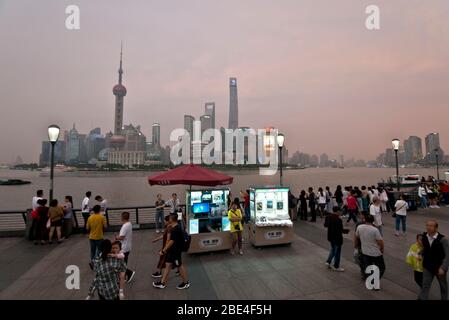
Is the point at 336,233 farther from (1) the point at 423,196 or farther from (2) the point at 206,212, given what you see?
(1) the point at 423,196

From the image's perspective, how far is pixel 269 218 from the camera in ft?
28.4

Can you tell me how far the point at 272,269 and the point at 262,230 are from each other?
1.88 m

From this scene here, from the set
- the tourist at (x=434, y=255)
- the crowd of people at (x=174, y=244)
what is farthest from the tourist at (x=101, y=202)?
the tourist at (x=434, y=255)

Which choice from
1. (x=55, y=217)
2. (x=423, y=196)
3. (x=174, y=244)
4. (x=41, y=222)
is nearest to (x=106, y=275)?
(x=174, y=244)

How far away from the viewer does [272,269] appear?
21.7 ft

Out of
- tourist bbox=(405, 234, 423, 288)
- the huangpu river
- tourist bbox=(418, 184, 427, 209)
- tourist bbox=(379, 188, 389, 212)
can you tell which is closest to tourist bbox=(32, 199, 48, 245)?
tourist bbox=(405, 234, 423, 288)

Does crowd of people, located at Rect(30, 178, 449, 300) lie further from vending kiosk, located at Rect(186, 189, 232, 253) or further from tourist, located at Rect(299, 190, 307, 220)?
tourist, located at Rect(299, 190, 307, 220)

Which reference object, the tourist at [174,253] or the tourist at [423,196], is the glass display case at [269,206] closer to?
the tourist at [174,253]

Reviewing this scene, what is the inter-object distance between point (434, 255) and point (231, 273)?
4342 millimetres

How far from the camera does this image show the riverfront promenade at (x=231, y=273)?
527 centimetres

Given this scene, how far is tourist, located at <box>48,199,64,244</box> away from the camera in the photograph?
8.68 metres
